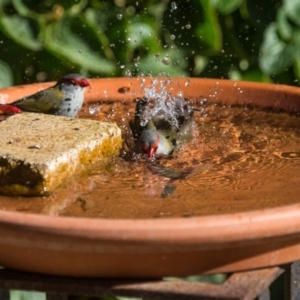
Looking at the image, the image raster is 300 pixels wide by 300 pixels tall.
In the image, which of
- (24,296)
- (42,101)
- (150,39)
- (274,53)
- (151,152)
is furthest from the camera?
(274,53)

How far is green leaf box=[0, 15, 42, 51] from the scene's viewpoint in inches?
103

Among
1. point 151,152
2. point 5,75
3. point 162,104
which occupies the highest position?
point 5,75

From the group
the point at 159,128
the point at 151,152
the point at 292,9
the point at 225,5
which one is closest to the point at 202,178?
the point at 151,152

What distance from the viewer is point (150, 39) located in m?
2.79

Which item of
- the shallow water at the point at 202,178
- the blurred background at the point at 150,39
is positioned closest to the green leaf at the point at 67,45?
the blurred background at the point at 150,39

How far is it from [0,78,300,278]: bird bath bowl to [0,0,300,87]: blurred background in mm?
1328

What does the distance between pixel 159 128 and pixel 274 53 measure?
90 cm

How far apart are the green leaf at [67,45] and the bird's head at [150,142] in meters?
0.74

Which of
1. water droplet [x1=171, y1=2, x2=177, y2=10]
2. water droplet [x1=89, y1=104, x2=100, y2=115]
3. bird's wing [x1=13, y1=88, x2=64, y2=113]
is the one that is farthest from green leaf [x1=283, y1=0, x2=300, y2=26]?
bird's wing [x1=13, y1=88, x2=64, y2=113]

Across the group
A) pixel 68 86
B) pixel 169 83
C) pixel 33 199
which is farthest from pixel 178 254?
pixel 169 83

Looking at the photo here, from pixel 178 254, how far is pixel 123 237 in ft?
0.42

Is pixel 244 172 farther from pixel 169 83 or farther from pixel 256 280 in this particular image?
pixel 169 83

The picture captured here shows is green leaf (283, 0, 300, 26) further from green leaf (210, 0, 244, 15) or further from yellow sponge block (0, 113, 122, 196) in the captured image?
yellow sponge block (0, 113, 122, 196)

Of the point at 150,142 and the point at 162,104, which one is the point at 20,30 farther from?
the point at 150,142
